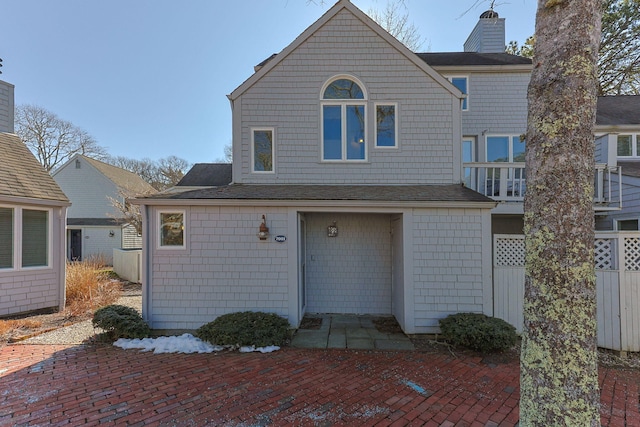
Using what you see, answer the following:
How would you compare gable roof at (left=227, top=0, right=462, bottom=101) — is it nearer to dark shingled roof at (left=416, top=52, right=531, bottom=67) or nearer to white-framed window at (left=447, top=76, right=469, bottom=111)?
dark shingled roof at (left=416, top=52, right=531, bottom=67)

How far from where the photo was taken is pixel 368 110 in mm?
6629

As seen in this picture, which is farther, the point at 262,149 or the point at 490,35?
the point at 490,35

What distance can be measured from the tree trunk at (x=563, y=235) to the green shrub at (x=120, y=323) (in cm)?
598

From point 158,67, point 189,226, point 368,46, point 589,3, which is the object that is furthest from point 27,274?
point 589,3

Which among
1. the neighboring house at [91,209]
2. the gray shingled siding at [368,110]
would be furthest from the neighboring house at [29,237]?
the neighboring house at [91,209]

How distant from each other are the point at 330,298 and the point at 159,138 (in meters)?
26.3

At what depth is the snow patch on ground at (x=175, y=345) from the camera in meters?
4.91

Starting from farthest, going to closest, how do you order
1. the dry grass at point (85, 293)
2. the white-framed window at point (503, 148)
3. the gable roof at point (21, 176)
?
the white-framed window at point (503, 148) < the dry grass at point (85, 293) < the gable roof at point (21, 176)

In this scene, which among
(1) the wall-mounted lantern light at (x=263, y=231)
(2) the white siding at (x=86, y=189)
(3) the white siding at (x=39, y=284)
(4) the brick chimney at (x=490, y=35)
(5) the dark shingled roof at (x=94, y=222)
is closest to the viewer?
(1) the wall-mounted lantern light at (x=263, y=231)

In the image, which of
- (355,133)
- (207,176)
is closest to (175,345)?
(355,133)

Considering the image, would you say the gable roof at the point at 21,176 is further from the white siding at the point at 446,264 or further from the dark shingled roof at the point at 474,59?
the dark shingled roof at the point at 474,59

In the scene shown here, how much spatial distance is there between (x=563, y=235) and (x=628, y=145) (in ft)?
38.2

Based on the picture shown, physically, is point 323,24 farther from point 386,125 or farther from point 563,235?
point 563,235

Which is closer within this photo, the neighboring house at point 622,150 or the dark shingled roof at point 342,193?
the dark shingled roof at point 342,193
